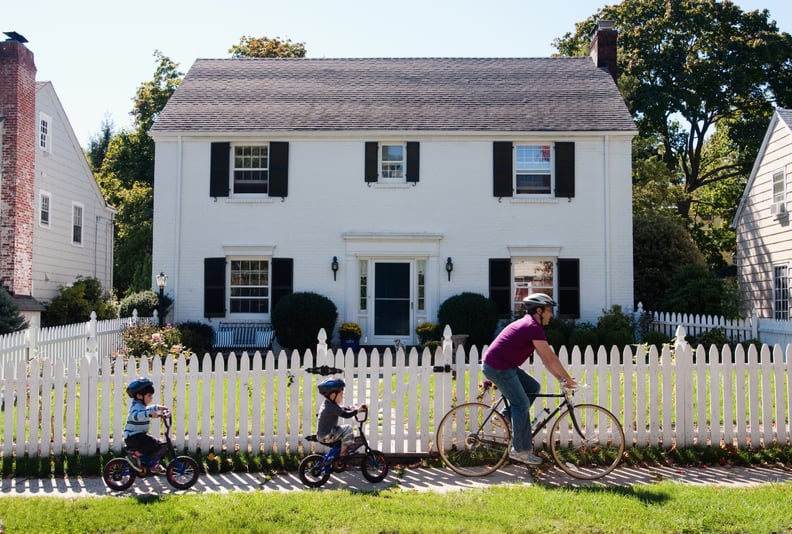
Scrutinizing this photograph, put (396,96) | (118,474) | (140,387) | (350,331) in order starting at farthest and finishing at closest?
(396,96) → (350,331) → (140,387) → (118,474)

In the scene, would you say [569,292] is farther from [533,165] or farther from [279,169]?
[279,169]

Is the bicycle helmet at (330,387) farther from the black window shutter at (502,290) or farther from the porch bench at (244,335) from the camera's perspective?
the black window shutter at (502,290)

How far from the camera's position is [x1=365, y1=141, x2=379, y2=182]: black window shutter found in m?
17.7

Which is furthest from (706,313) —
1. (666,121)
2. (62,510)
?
(666,121)

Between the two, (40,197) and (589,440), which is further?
(40,197)

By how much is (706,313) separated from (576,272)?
3.11m

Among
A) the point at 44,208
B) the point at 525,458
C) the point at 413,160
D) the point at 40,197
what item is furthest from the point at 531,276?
the point at 44,208

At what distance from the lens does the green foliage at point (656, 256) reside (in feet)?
64.8

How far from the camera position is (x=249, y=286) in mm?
17750

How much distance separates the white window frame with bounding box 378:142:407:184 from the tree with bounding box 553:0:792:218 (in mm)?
15025

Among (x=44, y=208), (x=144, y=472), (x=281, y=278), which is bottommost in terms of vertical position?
(x=144, y=472)

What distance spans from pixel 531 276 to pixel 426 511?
1237 cm

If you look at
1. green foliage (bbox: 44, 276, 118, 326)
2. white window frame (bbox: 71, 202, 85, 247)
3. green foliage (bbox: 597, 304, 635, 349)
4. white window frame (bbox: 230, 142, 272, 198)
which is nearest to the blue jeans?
green foliage (bbox: 597, 304, 635, 349)

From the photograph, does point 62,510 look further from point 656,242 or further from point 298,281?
point 656,242
